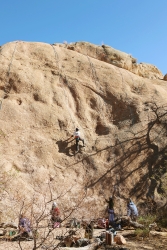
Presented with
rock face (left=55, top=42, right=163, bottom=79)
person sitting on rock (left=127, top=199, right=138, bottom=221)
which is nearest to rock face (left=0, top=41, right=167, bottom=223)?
rock face (left=55, top=42, right=163, bottom=79)

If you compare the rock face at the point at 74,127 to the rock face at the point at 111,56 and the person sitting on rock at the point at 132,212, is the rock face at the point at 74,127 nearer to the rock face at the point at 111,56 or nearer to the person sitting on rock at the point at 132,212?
the rock face at the point at 111,56

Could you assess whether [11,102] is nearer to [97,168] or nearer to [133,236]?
[97,168]

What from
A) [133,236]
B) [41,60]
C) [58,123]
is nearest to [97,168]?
[58,123]

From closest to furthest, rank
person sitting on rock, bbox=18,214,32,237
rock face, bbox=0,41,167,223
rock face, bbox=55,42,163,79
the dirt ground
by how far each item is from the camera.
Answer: person sitting on rock, bbox=18,214,32,237 → the dirt ground → rock face, bbox=0,41,167,223 → rock face, bbox=55,42,163,79

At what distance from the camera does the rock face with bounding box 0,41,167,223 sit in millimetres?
11773

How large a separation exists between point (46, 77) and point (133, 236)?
367 inches

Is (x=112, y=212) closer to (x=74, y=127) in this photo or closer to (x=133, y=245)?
(x=133, y=245)

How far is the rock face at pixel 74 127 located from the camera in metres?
11.8

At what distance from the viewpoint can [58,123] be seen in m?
13.8

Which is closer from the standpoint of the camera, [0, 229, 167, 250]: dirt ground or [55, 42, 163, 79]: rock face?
[0, 229, 167, 250]: dirt ground

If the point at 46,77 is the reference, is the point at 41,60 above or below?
above

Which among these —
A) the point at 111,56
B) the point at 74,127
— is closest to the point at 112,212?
the point at 74,127

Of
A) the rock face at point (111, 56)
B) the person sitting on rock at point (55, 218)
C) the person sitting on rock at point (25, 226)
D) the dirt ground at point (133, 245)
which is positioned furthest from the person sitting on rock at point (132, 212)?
the rock face at point (111, 56)

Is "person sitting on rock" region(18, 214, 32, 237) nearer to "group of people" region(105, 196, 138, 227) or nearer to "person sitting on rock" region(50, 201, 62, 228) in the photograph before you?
"person sitting on rock" region(50, 201, 62, 228)
